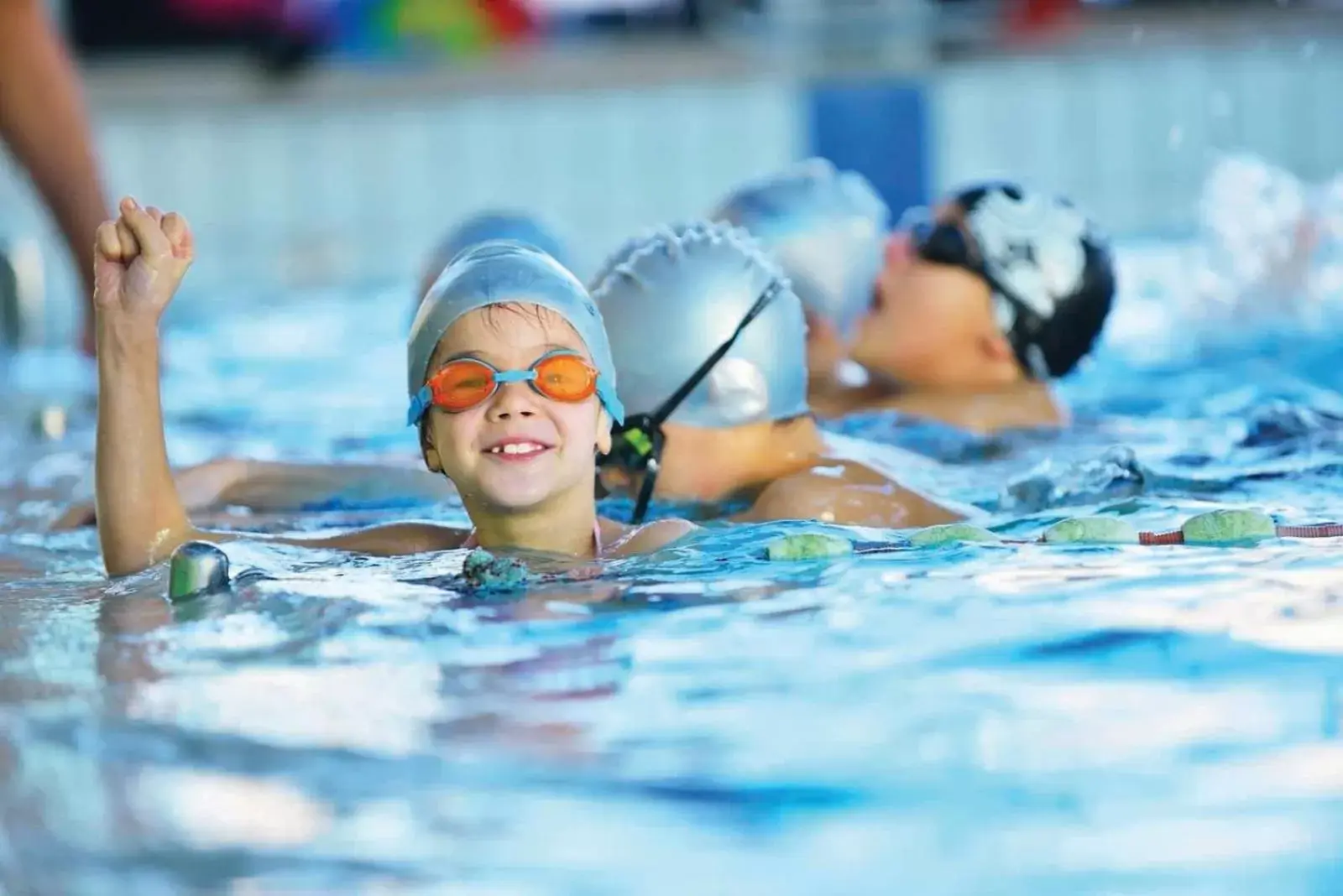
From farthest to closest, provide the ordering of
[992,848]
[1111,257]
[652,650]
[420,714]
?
[1111,257], [652,650], [420,714], [992,848]

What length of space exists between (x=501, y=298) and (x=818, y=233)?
2287mm

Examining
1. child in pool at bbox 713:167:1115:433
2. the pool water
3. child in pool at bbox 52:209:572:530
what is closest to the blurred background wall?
child in pool at bbox 713:167:1115:433

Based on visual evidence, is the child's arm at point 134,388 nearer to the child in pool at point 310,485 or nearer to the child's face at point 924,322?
the child in pool at point 310,485

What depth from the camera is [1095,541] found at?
3135mm

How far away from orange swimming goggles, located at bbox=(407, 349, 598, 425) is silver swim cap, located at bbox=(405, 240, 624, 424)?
0.20ft

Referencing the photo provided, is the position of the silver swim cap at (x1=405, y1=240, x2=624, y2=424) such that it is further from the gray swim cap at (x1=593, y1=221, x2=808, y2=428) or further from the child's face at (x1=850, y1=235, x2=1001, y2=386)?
the child's face at (x1=850, y1=235, x2=1001, y2=386)

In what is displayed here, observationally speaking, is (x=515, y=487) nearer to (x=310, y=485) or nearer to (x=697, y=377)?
(x=697, y=377)

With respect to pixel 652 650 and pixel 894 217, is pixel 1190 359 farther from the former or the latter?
pixel 652 650

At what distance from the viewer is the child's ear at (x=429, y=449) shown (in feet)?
10.3

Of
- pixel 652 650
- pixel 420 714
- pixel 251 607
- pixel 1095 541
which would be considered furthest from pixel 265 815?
pixel 1095 541

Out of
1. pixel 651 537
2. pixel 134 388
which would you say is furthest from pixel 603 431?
pixel 134 388

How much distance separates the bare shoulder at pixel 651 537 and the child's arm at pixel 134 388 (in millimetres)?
771

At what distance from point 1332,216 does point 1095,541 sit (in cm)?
436

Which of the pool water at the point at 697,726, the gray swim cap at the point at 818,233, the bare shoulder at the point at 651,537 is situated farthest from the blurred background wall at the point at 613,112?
the pool water at the point at 697,726
